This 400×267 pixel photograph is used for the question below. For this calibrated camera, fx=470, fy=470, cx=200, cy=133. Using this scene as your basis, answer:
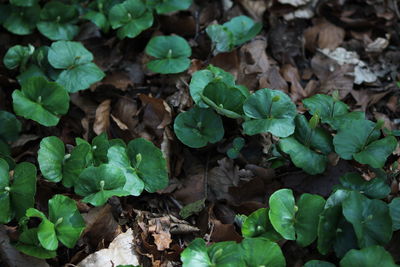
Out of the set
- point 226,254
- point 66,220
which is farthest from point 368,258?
point 66,220

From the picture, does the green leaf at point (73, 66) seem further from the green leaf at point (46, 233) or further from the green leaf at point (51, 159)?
the green leaf at point (46, 233)

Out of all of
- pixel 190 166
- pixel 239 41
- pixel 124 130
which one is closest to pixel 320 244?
pixel 190 166

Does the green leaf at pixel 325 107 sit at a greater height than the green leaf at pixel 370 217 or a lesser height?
greater

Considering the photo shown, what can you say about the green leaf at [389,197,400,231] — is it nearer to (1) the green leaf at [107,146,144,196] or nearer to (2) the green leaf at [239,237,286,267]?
(2) the green leaf at [239,237,286,267]

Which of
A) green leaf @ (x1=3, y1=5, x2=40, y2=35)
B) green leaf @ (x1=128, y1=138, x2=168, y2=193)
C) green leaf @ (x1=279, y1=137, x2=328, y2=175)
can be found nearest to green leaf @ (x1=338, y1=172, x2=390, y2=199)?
green leaf @ (x1=279, y1=137, x2=328, y2=175)

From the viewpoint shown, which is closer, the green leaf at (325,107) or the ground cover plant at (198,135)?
the ground cover plant at (198,135)

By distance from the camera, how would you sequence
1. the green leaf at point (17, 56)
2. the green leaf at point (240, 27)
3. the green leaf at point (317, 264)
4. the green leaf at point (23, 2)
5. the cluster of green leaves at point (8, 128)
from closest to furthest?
the green leaf at point (317, 264) < the cluster of green leaves at point (8, 128) < the green leaf at point (17, 56) < the green leaf at point (23, 2) < the green leaf at point (240, 27)

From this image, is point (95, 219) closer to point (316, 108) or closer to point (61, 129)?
point (61, 129)

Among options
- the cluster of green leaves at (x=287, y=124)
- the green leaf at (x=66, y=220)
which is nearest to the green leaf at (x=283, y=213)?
the cluster of green leaves at (x=287, y=124)
